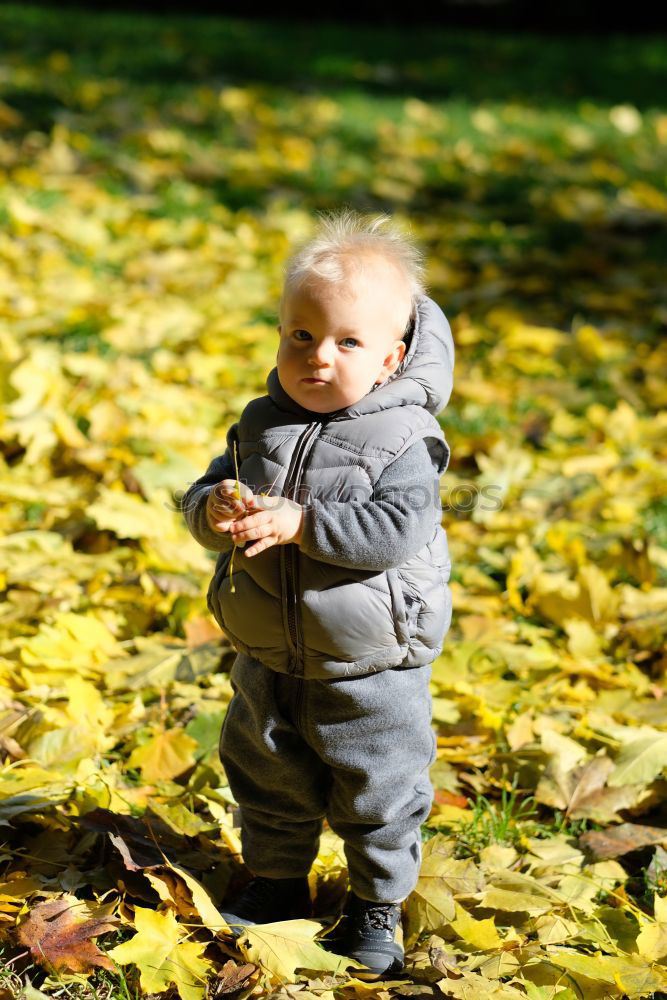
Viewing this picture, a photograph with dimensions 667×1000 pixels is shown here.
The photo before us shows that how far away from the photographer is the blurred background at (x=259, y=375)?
2.60 metres

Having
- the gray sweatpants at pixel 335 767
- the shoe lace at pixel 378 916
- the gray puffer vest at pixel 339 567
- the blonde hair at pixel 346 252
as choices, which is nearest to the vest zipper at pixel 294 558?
the gray puffer vest at pixel 339 567

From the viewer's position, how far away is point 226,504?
5.53 ft

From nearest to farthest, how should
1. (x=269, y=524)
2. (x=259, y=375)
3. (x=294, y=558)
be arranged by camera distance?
(x=269, y=524), (x=294, y=558), (x=259, y=375)

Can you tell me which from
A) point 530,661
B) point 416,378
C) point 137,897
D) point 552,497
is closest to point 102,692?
point 137,897

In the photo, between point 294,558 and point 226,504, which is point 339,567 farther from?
point 226,504

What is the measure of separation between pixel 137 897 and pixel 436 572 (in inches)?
32.3

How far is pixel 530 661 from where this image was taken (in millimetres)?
2859

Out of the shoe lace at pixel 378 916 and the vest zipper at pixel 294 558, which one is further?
the shoe lace at pixel 378 916

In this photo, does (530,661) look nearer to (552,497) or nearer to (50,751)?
(552,497)

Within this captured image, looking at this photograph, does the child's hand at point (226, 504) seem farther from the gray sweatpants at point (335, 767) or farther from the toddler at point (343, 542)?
the gray sweatpants at point (335, 767)

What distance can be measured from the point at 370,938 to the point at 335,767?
369 millimetres

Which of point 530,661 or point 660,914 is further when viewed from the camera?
point 530,661

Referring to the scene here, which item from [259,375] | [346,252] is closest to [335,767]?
[346,252]

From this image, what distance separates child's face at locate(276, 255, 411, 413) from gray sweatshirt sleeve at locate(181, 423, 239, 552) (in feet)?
0.61
